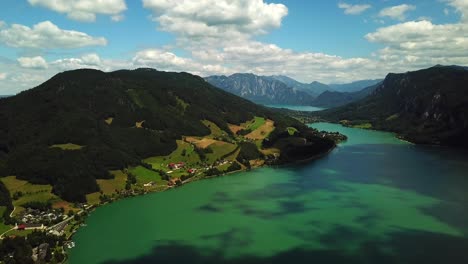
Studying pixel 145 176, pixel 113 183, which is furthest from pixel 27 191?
pixel 145 176

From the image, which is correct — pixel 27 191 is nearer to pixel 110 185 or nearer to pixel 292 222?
pixel 110 185

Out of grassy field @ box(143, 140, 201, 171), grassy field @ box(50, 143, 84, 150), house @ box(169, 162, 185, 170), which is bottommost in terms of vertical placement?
house @ box(169, 162, 185, 170)

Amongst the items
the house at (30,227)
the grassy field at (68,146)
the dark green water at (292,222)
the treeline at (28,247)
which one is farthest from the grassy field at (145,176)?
the treeline at (28,247)

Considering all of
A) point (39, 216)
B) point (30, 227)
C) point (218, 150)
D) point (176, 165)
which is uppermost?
point (218, 150)

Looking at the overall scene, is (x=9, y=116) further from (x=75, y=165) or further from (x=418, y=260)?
(x=418, y=260)

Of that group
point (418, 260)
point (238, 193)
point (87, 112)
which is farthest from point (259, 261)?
point (87, 112)

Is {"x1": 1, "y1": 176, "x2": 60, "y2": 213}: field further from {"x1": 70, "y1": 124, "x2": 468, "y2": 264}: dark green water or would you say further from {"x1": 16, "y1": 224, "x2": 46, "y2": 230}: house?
{"x1": 70, "y1": 124, "x2": 468, "y2": 264}: dark green water

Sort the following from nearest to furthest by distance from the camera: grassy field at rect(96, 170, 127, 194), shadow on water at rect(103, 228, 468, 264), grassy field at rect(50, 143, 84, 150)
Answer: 1. shadow on water at rect(103, 228, 468, 264)
2. grassy field at rect(96, 170, 127, 194)
3. grassy field at rect(50, 143, 84, 150)

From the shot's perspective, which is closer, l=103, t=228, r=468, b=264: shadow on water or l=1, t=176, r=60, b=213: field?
l=103, t=228, r=468, b=264: shadow on water

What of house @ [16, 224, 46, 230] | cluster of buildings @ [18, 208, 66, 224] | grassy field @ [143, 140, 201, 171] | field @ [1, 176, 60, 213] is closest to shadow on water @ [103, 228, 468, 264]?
house @ [16, 224, 46, 230]
